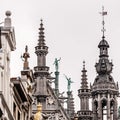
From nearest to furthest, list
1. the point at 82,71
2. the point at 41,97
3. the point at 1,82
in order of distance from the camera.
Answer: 1. the point at 1,82
2. the point at 41,97
3. the point at 82,71

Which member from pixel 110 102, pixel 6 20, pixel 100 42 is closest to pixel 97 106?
pixel 110 102

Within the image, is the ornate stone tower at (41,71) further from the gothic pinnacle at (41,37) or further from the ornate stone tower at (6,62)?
the ornate stone tower at (6,62)

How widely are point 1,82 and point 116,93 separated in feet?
240

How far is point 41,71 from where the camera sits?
9738 cm

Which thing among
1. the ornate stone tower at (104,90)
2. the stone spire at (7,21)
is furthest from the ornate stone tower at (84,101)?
the stone spire at (7,21)

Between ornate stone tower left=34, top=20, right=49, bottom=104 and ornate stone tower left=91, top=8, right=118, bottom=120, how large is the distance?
20.8 m

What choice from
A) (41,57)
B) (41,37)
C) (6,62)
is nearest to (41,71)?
(41,57)

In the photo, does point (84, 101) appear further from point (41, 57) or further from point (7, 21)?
point (7, 21)

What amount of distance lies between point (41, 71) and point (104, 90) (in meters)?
24.6

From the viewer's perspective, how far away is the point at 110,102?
119 metres

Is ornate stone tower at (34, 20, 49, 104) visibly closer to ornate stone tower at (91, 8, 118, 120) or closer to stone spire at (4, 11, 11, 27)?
ornate stone tower at (91, 8, 118, 120)

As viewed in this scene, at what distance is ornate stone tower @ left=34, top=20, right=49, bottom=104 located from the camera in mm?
95875

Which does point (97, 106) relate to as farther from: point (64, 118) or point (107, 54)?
point (64, 118)

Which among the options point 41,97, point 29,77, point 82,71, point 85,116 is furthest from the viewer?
point 82,71
